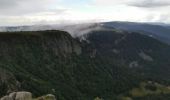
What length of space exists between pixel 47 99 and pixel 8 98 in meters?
22.8

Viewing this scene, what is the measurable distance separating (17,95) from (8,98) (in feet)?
32.0

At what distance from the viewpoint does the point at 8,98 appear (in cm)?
18675

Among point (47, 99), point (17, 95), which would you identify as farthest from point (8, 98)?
point (47, 99)

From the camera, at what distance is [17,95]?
178875mm

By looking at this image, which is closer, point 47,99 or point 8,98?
point 47,99

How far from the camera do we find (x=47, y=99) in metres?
174

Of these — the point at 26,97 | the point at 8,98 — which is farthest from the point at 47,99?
Answer: the point at 8,98

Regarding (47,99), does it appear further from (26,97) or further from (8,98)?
(8,98)

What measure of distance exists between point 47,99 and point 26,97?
9043 millimetres

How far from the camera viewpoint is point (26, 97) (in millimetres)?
174875

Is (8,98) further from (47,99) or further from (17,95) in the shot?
(47,99)

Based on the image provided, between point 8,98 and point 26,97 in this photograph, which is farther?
point 8,98
